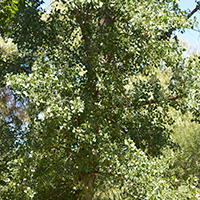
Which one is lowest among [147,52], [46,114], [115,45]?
[46,114]

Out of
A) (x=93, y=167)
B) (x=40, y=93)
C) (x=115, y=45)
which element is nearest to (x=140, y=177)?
(x=93, y=167)

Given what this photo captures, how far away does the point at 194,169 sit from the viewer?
1652cm

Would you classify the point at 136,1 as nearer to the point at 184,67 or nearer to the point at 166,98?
the point at 184,67

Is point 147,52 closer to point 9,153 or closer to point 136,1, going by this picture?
point 136,1

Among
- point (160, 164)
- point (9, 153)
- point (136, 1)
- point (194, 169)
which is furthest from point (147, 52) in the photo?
point (194, 169)

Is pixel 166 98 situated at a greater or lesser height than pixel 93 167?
greater

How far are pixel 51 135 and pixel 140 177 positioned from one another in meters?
2.00

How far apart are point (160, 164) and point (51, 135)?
230 centimetres

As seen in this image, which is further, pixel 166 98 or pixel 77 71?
pixel 166 98

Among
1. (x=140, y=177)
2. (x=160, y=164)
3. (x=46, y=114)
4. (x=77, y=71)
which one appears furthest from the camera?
(x=77, y=71)

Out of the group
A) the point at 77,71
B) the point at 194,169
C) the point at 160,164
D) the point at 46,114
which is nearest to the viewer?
the point at 46,114

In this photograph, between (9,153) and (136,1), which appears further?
(9,153)

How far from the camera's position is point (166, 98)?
22.7ft

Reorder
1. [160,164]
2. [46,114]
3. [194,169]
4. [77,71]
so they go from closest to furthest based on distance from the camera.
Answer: [46,114]
[160,164]
[77,71]
[194,169]
